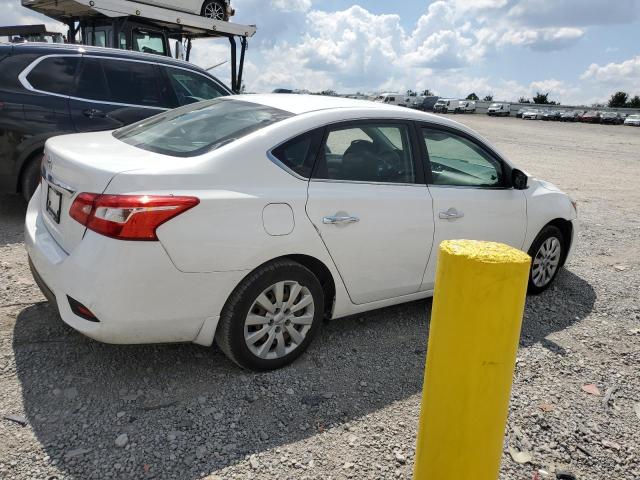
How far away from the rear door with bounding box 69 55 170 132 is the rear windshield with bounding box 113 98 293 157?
230 cm

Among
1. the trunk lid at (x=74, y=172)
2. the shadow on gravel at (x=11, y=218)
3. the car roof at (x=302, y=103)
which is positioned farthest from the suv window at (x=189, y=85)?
the trunk lid at (x=74, y=172)

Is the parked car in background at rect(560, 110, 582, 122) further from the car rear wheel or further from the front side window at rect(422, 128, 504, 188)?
the front side window at rect(422, 128, 504, 188)

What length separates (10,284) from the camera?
4.23 meters

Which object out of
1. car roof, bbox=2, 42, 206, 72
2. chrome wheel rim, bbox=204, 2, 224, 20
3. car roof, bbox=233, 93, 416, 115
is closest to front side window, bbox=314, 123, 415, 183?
car roof, bbox=233, 93, 416, 115

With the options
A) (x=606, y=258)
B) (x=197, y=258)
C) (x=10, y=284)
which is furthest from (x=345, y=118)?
(x=606, y=258)

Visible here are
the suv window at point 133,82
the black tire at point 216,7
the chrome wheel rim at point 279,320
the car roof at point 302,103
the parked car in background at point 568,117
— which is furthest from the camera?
the parked car in background at point 568,117

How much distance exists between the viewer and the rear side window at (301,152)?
3.14m

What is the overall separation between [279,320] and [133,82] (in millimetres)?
4295

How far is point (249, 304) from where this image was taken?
3012 mm

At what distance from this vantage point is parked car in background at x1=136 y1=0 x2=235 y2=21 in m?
9.88

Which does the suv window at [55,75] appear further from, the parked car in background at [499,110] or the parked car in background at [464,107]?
the parked car in background at [499,110]

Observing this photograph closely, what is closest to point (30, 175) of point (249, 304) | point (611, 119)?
point (249, 304)

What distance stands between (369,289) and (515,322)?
1.76m

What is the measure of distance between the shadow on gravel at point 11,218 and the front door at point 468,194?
13.1 ft
